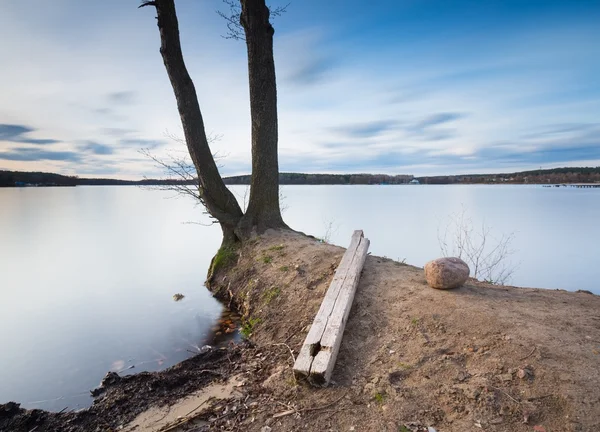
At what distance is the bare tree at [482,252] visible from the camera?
31.0 ft

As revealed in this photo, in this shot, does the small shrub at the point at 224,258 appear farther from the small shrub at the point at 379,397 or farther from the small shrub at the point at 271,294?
the small shrub at the point at 379,397

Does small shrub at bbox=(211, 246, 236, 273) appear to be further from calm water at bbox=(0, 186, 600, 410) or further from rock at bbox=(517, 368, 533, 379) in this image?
rock at bbox=(517, 368, 533, 379)

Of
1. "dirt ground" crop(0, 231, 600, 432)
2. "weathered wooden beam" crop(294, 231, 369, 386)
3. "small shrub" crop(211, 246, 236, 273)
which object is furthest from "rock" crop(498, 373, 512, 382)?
"small shrub" crop(211, 246, 236, 273)

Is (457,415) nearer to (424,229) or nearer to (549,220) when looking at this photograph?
(424,229)

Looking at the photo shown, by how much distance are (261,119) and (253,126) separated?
0.25 metres

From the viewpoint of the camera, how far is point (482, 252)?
12.4 metres

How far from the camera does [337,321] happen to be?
3.80 m

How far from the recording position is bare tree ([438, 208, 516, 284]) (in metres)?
9.44

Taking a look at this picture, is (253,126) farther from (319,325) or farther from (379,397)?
(379,397)

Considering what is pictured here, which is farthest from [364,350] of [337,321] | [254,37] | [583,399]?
[254,37]

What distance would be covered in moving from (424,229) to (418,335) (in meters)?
15.0

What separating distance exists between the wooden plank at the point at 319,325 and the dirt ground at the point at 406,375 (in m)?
0.21

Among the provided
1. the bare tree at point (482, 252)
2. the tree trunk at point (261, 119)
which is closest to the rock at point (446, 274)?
the bare tree at point (482, 252)

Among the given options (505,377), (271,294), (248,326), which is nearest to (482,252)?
(271,294)
